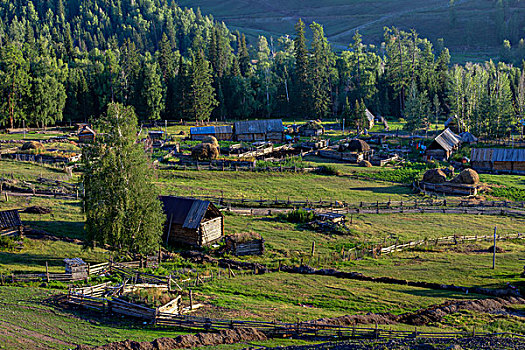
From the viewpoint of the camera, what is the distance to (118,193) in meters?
34.9

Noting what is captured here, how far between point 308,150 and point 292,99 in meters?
38.3

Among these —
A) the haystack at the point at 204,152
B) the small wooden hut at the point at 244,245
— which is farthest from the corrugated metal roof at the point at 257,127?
the small wooden hut at the point at 244,245

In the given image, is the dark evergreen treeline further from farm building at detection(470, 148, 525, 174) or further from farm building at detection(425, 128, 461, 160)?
farm building at detection(470, 148, 525, 174)

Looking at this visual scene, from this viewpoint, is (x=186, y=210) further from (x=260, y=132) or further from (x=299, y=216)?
(x=260, y=132)

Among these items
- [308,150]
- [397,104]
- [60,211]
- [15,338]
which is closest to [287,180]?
[308,150]

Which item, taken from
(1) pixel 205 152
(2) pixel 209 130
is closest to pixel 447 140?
(1) pixel 205 152

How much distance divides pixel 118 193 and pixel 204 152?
120 ft

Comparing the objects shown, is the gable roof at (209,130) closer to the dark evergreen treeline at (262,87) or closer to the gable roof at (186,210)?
the dark evergreen treeline at (262,87)

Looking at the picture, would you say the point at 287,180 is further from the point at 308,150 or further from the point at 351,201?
the point at 308,150

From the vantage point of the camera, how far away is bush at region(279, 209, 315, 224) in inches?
1836

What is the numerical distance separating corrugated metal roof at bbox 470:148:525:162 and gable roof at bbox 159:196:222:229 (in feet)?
151

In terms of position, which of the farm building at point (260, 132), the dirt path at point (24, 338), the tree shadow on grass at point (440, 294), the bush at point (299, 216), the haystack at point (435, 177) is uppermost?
the farm building at point (260, 132)

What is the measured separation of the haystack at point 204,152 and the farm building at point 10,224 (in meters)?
35.6

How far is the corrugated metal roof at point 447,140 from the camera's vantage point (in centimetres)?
7888
